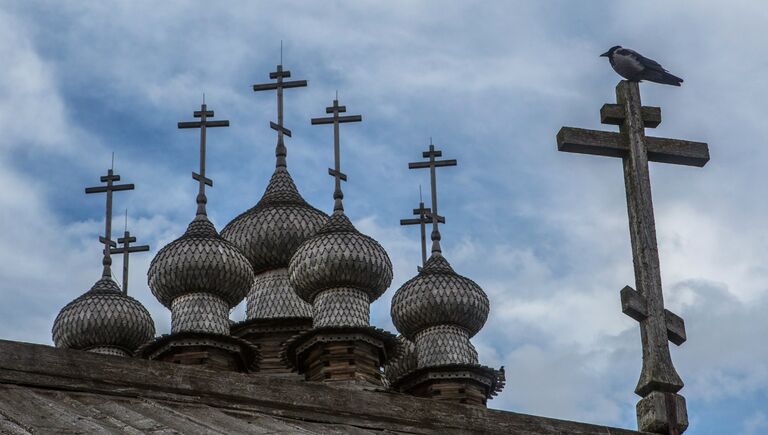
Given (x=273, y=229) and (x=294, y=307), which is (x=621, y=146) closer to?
(x=294, y=307)

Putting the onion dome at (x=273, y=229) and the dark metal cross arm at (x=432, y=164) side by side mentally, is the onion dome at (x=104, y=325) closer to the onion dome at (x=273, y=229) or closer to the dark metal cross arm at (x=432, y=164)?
the onion dome at (x=273, y=229)

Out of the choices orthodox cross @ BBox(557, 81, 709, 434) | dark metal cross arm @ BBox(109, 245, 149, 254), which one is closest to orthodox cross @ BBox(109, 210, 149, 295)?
dark metal cross arm @ BBox(109, 245, 149, 254)

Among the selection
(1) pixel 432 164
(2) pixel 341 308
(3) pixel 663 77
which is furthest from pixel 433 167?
(3) pixel 663 77

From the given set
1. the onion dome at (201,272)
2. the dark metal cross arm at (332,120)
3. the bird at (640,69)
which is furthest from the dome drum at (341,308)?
the bird at (640,69)

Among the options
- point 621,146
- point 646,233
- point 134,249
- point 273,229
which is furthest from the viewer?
point 134,249

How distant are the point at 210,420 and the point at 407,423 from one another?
1410 mm

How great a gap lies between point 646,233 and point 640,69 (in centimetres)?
136

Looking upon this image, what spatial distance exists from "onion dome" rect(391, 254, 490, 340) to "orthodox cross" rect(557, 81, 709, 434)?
9.97 metres

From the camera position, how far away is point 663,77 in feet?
39.9

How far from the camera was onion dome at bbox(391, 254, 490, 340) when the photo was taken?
2192 cm

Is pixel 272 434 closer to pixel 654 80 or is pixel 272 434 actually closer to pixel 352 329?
pixel 654 80

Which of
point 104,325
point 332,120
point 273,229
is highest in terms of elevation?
point 332,120

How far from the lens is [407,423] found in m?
9.70

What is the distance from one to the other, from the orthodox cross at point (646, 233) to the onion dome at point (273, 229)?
36.4 ft
